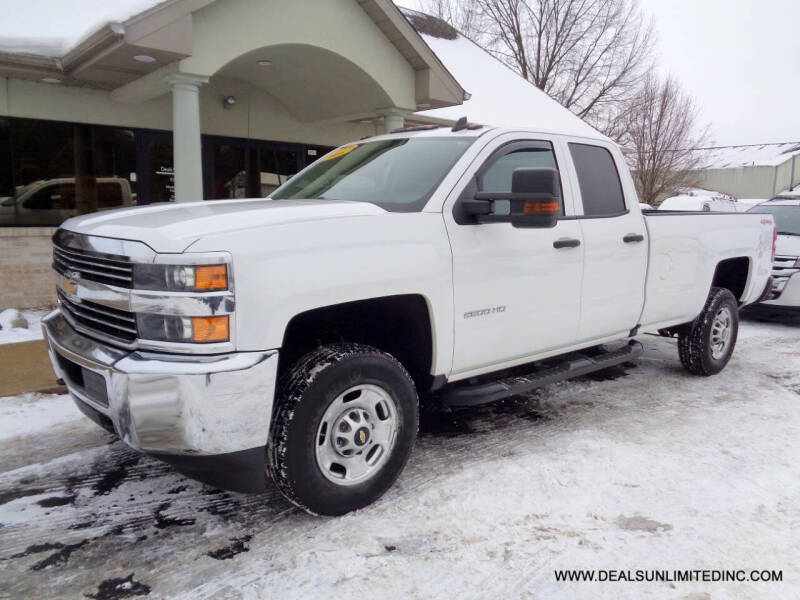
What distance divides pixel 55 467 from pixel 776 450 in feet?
15.0

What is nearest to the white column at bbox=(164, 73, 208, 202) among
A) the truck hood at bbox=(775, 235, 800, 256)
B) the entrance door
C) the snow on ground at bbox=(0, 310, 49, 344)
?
the entrance door

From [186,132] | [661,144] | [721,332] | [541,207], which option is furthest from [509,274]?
[661,144]

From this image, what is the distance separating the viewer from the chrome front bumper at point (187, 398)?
2.46 m

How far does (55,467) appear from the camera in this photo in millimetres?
3691

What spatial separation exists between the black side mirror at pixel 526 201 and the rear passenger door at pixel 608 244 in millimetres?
965

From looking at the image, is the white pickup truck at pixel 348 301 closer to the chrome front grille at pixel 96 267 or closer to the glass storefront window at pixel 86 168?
the chrome front grille at pixel 96 267

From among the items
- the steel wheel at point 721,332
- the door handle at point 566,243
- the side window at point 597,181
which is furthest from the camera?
the steel wheel at point 721,332

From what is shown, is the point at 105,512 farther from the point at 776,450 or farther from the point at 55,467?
the point at 776,450

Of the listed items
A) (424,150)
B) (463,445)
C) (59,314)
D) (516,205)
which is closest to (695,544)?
(463,445)

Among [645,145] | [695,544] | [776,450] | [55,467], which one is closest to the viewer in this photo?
[695,544]

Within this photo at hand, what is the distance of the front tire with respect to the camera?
9.17 ft

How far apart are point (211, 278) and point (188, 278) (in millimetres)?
93

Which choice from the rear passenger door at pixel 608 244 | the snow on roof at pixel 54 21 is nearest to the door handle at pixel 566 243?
the rear passenger door at pixel 608 244

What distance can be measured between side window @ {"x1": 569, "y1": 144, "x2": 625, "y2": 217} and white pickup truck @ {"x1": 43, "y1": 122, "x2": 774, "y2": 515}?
0.02m
